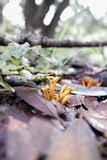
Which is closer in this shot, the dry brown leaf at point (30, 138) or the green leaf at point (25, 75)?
the dry brown leaf at point (30, 138)

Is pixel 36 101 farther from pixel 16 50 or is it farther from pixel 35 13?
pixel 35 13

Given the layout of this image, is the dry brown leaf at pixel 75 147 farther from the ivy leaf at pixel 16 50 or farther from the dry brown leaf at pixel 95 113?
the ivy leaf at pixel 16 50

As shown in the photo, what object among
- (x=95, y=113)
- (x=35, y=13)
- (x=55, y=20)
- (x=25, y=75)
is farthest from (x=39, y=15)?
(x=95, y=113)

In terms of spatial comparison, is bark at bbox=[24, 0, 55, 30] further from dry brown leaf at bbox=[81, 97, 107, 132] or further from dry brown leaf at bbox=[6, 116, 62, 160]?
dry brown leaf at bbox=[6, 116, 62, 160]

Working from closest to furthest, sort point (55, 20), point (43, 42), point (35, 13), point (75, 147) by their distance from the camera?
point (75, 147) → point (43, 42) → point (55, 20) → point (35, 13)

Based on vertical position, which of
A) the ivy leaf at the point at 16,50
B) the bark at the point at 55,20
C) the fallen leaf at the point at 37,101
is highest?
the bark at the point at 55,20

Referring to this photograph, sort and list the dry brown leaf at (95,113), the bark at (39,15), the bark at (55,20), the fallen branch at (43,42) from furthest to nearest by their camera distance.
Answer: the bark at (39,15)
the bark at (55,20)
the fallen branch at (43,42)
the dry brown leaf at (95,113)

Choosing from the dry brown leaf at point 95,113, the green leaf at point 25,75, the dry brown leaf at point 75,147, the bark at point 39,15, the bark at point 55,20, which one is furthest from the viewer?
the bark at point 39,15

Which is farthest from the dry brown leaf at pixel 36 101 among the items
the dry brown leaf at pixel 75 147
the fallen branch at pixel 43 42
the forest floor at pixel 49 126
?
the fallen branch at pixel 43 42

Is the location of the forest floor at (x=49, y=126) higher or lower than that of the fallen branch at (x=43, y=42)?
lower
